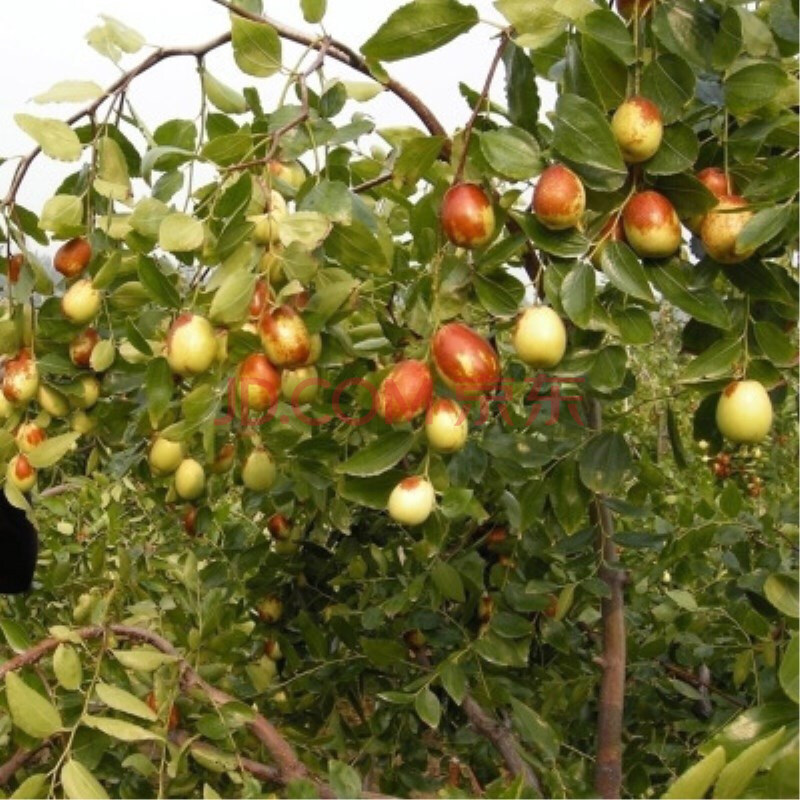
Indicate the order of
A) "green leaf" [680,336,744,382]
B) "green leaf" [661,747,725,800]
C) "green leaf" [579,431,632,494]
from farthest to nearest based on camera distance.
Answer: "green leaf" [579,431,632,494] → "green leaf" [680,336,744,382] → "green leaf" [661,747,725,800]

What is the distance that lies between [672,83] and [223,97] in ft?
2.47

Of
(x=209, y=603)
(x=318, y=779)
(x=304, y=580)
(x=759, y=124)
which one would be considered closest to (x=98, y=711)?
(x=209, y=603)

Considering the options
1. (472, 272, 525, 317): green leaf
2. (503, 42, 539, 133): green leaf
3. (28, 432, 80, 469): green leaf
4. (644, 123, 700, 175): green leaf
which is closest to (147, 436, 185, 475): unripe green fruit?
(28, 432, 80, 469): green leaf

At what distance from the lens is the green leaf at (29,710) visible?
1.07 m

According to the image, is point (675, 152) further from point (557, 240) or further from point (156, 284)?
point (156, 284)

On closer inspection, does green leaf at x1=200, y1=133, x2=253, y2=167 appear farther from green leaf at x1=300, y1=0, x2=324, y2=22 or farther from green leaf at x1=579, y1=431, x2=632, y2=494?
green leaf at x1=579, y1=431, x2=632, y2=494

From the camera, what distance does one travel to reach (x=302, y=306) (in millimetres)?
1164

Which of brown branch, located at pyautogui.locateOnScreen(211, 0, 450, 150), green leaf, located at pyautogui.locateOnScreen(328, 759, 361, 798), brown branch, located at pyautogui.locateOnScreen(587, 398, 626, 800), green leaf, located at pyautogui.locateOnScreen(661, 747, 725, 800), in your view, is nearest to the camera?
green leaf, located at pyautogui.locateOnScreen(661, 747, 725, 800)

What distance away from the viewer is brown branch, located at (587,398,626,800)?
1.57 meters

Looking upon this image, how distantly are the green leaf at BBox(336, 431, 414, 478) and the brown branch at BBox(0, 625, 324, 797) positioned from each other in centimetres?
40

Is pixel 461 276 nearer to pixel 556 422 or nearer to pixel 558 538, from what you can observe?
pixel 556 422

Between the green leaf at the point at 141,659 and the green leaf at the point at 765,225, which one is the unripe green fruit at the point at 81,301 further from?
the green leaf at the point at 765,225

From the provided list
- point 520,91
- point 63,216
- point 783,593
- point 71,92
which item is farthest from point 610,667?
point 71,92

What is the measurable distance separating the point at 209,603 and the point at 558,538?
1.95ft
